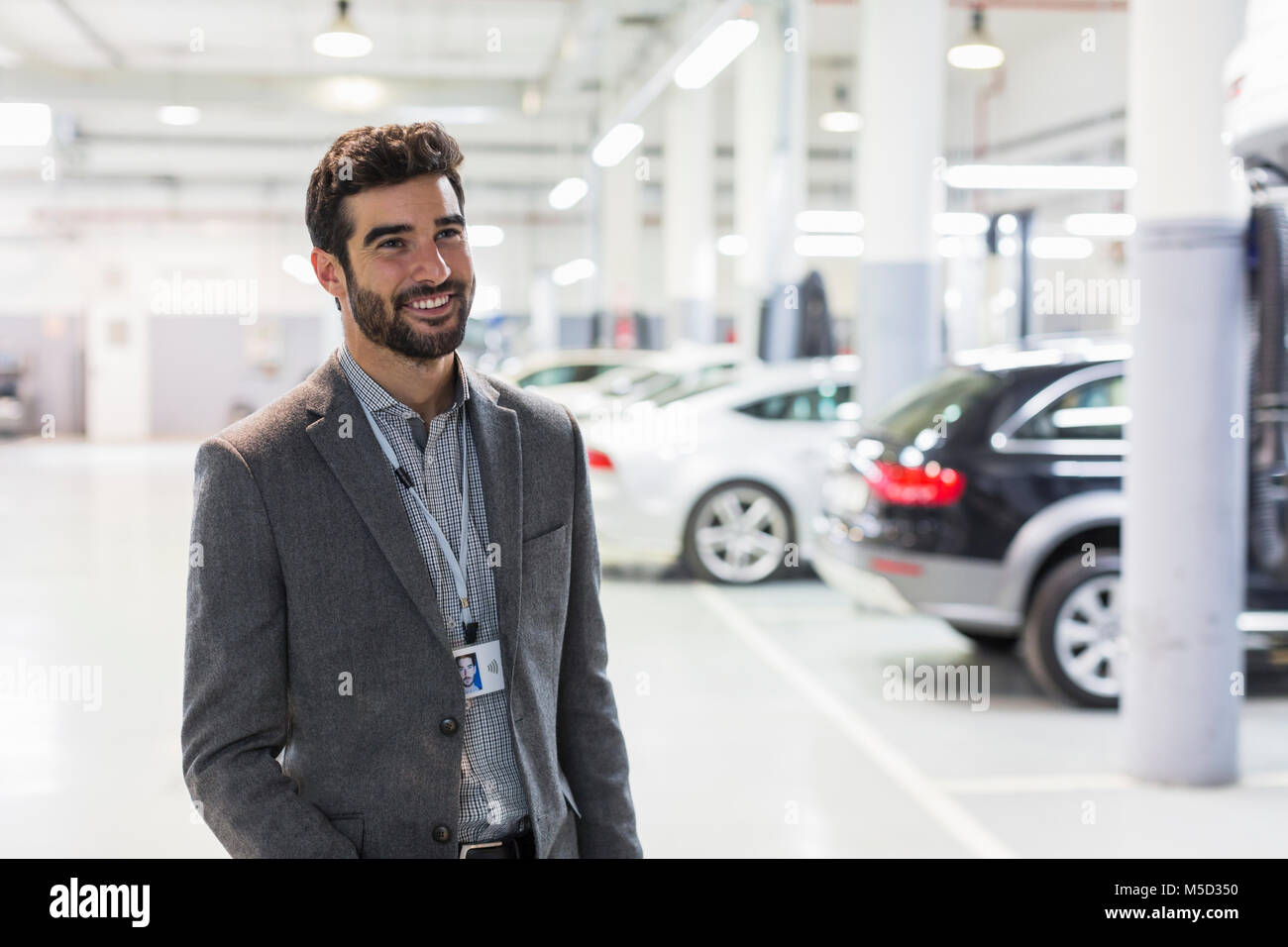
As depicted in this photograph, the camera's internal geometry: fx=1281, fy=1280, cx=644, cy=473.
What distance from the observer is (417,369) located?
169 centimetres

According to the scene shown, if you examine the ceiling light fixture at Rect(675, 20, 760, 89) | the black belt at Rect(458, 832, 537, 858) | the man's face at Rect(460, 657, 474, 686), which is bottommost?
the black belt at Rect(458, 832, 537, 858)

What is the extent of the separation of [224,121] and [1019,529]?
1965cm

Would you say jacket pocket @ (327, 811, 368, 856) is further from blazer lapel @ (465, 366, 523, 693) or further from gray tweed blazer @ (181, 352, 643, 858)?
blazer lapel @ (465, 366, 523, 693)

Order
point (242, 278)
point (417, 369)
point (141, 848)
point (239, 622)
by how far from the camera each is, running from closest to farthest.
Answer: point (239, 622) → point (417, 369) → point (141, 848) → point (242, 278)

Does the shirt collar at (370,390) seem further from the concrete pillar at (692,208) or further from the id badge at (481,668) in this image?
the concrete pillar at (692,208)

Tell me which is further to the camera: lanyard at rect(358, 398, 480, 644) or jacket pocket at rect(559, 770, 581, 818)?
jacket pocket at rect(559, 770, 581, 818)

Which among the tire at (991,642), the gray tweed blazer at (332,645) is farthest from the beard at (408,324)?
the tire at (991,642)

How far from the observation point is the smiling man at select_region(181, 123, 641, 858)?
1.58 metres

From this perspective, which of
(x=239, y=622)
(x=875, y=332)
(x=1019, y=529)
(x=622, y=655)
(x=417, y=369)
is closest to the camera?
(x=239, y=622)

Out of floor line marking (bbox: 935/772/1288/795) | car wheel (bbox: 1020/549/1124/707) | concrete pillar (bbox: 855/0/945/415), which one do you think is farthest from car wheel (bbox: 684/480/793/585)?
floor line marking (bbox: 935/772/1288/795)

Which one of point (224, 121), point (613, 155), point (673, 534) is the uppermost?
point (224, 121)

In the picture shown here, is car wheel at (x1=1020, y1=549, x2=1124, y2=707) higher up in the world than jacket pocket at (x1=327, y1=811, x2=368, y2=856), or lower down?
lower down

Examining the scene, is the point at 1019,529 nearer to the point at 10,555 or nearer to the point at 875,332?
the point at 875,332

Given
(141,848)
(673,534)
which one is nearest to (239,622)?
(141,848)
